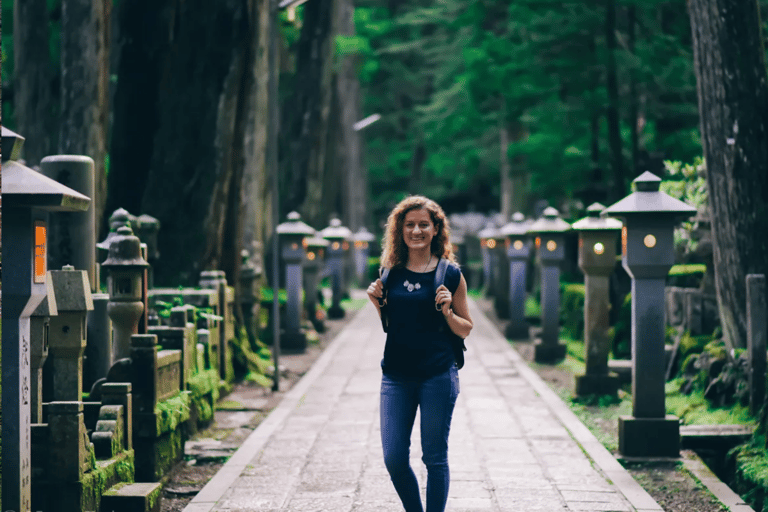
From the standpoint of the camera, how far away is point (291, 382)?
45.4 ft

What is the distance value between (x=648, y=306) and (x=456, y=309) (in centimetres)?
391

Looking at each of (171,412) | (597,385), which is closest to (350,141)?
(597,385)

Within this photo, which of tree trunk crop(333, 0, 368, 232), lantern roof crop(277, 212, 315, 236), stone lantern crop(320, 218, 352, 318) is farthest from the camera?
tree trunk crop(333, 0, 368, 232)

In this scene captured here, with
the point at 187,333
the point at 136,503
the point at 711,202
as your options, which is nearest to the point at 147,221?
the point at 187,333

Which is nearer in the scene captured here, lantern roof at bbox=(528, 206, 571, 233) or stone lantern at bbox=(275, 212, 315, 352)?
lantern roof at bbox=(528, 206, 571, 233)

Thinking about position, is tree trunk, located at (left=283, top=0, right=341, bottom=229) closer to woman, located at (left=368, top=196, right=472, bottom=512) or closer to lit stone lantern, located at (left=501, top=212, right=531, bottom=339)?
lit stone lantern, located at (left=501, top=212, right=531, bottom=339)

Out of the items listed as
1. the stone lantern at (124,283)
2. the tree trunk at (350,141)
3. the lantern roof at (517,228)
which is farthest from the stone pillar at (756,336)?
the tree trunk at (350,141)

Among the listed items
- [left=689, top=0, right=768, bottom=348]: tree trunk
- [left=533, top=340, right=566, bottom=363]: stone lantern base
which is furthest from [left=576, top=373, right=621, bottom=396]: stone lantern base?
[left=533, top=340, right=566, bottom=363]: stone lantern base

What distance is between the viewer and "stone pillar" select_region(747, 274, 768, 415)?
8891 mm

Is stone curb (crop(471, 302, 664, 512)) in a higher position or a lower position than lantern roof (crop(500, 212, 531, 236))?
lower

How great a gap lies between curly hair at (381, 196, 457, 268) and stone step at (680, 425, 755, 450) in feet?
14.2

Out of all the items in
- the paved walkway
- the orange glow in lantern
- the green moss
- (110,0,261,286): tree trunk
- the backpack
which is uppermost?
(110,0,261,286): tree trunk

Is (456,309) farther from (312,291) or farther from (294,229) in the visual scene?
(312,291)

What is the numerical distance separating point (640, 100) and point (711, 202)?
8.92 meters
